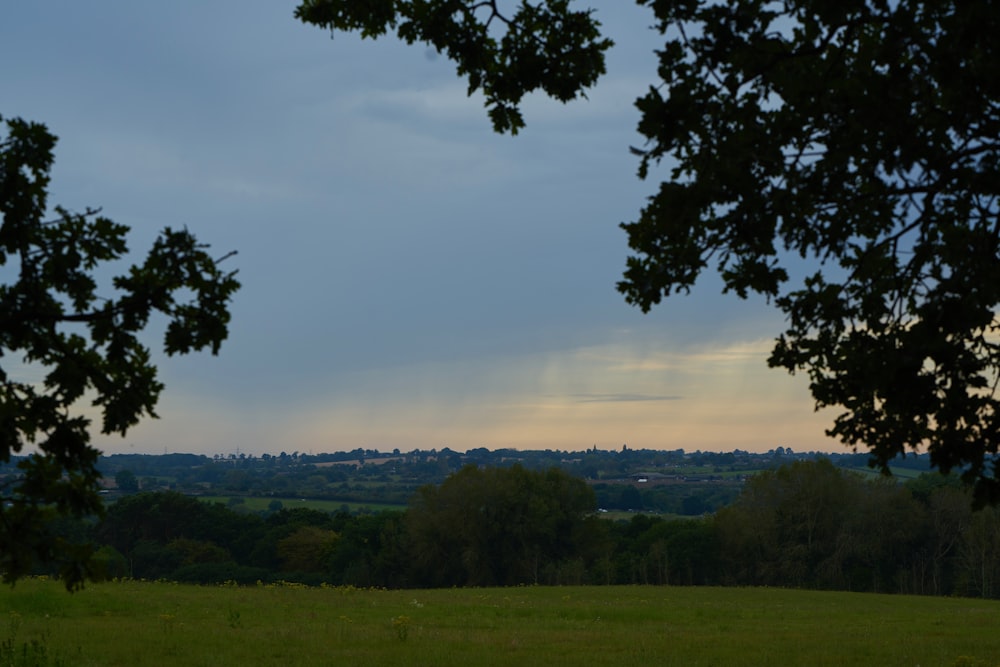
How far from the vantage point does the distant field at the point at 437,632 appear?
16.8 meters

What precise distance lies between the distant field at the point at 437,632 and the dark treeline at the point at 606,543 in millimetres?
45521

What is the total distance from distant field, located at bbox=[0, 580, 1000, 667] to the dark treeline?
45.5 m

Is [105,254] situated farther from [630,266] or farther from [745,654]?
[745,654]

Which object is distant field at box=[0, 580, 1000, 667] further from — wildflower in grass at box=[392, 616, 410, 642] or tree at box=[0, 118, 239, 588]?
tree at box=[0, 118, 239, 588]

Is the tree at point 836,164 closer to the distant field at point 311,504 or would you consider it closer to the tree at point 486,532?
the tree at point 486,532

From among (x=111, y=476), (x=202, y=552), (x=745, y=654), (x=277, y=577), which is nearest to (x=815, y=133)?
(x=745, y=654)

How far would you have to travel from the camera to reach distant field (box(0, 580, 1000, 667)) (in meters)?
16.8

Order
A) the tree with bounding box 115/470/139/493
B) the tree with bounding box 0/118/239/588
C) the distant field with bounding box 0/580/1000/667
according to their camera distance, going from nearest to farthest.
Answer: the tree with bounding box 0/118/239/588 → the distant field with bounding box 0/580/1000/667 → the tree with bounding box 115/470/139/493


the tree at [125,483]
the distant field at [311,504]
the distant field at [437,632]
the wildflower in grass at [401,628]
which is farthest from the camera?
the tree at [125,483]

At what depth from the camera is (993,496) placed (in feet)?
30.3

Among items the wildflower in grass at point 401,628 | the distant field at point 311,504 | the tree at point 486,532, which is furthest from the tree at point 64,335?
the distant field at point 311,504

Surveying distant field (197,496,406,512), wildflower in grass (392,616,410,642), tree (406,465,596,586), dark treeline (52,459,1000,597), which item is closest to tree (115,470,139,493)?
distant field (197,496,406,512)

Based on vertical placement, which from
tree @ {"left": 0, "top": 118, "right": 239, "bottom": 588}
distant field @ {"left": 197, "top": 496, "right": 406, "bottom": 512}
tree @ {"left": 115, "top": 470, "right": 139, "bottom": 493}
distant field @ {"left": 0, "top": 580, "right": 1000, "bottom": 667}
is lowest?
distant field @ {"left": 197, "top": 496, "right": 406, "bottom": 512}

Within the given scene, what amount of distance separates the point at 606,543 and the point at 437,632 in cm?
6815
